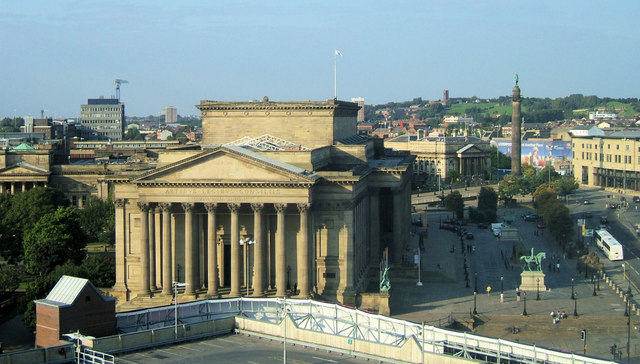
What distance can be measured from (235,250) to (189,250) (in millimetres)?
5025

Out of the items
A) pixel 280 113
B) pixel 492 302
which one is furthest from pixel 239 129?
pixel 492 302

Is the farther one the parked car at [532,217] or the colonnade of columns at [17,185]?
the parked car at [532,217]

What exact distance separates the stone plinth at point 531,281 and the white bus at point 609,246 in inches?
1205

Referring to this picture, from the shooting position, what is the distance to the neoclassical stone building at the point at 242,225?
96250 millimetres

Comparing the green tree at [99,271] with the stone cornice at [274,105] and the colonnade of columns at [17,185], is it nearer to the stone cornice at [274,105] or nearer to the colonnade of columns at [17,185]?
the stone cornice at [274,105]

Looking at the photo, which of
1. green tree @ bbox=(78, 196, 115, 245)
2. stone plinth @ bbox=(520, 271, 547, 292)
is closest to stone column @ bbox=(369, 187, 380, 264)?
stone plinth @ bbox=(520, 271, 547, 292)

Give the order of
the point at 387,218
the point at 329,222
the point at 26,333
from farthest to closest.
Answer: the point at 387,218, the point at 329,222, the point at 26,333

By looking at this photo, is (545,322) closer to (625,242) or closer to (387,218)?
(387,218)

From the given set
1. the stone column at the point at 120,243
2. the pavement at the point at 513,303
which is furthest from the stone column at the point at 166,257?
A: the pavement at the point at 513,303

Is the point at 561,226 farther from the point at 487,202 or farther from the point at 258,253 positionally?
the point at 258,253

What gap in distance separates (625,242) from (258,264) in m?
81.8

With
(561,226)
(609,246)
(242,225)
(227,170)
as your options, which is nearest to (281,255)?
(242,225)

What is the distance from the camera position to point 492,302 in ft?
346

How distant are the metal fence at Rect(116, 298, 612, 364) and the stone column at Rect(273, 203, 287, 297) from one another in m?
22.4
